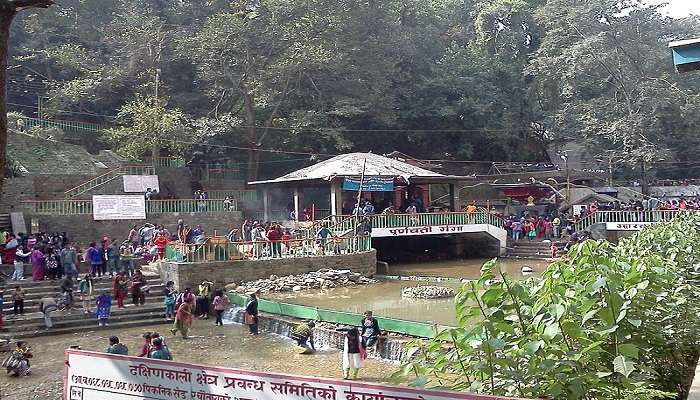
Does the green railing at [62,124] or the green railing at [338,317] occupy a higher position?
the green railing at [62,124]

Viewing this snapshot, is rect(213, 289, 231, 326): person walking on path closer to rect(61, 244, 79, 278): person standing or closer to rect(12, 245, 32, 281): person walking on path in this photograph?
rect(61, 244, 79, 278): person standing

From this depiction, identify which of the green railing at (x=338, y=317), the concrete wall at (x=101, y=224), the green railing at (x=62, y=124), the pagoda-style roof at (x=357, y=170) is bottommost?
the green railing at (x=338, y=317)

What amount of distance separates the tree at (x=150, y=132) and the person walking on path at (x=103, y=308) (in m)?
16.0

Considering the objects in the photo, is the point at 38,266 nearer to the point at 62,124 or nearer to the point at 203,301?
the point at 203,301

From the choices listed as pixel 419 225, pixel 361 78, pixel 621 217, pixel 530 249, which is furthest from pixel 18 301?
Result: pixel 361 78

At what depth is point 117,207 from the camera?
83.6 feet

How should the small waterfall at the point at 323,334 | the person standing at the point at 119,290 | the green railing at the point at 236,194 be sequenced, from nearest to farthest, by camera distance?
the small waterfall at the point at 323,334 < the person standing at the point at 119,290 < the green railing at the point at 236,194

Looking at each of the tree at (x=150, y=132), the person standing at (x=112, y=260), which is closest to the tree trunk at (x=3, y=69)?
the person standing at (x=112, y=260)

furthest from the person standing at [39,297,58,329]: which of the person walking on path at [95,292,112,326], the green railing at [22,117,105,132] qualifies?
the green railing at [22,117,105,132]

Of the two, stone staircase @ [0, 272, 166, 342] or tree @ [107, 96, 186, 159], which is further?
tree @ [107, 96, 186, 159]

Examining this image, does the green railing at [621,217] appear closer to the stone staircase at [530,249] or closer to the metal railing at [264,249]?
the stone staircase at [530,249]

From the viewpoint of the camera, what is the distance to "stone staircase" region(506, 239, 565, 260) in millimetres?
27931

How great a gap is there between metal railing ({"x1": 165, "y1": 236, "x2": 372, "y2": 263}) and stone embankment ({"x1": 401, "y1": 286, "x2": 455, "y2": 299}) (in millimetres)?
4308

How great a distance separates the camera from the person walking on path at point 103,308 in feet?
55.8
